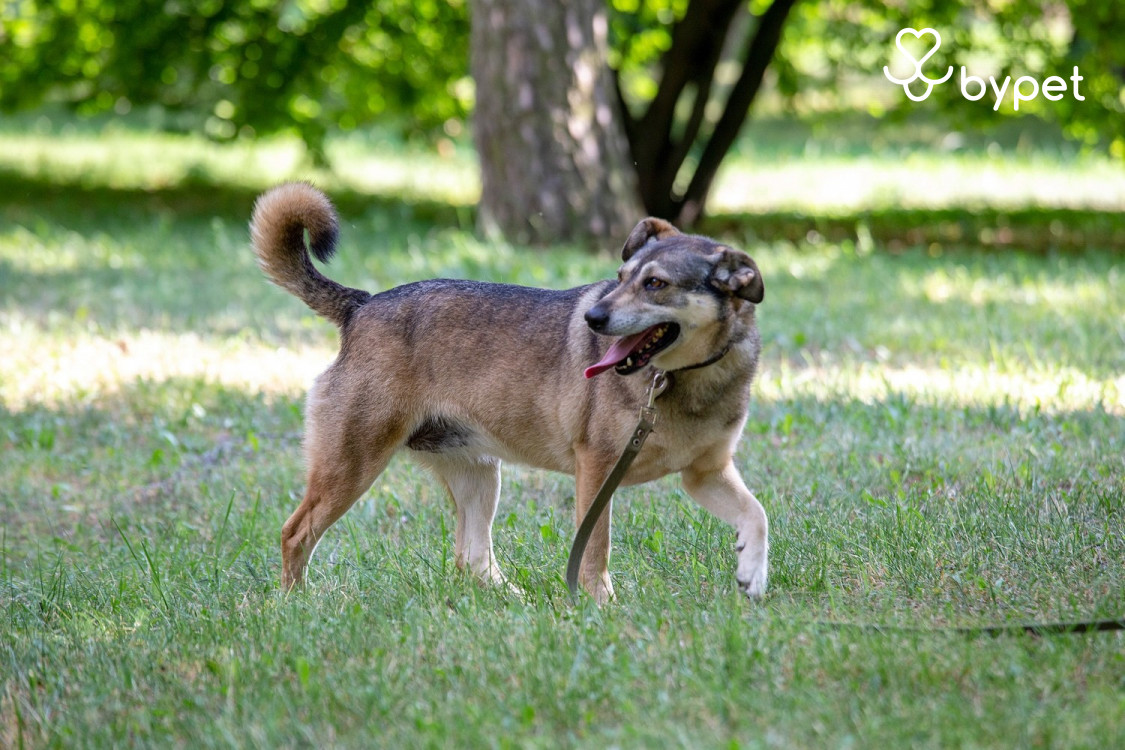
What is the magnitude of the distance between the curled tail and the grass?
3.59 ft

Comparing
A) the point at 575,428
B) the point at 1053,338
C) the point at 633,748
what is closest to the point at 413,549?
the point at 575,428

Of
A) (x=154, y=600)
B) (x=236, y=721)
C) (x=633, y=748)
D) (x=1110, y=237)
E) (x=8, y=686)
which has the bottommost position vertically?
(x=1110, y=237)

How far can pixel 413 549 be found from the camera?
211 inches

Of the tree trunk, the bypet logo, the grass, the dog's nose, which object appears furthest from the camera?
the bypet logo

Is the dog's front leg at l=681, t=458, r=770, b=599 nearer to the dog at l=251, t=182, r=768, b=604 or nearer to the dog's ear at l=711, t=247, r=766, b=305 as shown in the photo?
the dog at l=251, t=182, r=768, b=604

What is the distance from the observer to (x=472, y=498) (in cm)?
541

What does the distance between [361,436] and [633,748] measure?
2.20 m

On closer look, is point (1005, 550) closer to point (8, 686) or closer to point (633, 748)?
point (633, 748)

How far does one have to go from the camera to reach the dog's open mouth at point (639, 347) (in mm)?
4504

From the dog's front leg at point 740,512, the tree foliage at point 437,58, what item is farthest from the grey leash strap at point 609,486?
the tree foliage at point 437,58

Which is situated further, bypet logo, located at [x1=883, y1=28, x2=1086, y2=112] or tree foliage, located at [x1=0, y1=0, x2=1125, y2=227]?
tree foliage, located at [x1=0, y1=0, x2=1125, y2=227]

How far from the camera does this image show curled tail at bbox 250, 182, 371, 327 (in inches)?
211

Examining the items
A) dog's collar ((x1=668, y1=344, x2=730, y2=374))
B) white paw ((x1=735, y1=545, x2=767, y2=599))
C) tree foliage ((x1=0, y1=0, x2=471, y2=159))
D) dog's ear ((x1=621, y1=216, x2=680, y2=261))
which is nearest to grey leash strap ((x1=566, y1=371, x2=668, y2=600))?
dog's collar ((x1=668, y1=344, x2=730, y2=374))

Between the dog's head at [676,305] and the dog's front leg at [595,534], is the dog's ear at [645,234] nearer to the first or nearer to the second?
the dog's head at [676,305]
